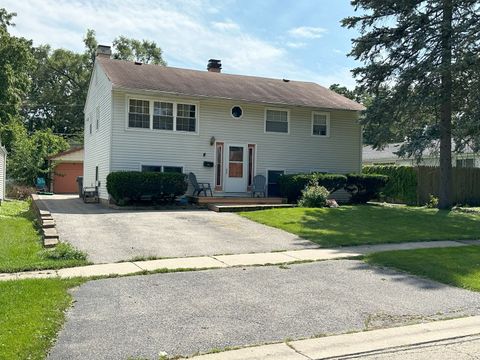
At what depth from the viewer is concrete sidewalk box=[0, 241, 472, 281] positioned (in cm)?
849

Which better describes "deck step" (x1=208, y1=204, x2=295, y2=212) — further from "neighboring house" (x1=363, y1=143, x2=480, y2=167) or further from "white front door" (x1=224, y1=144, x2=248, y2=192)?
"neighboring house" (x1=363, y1=143, x2=480, y2=167)

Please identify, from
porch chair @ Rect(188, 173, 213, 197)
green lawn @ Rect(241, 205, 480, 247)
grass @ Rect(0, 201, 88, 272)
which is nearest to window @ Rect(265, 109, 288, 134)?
porch chair @ Rect(188, 173, 213, 197)

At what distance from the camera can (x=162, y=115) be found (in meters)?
21.4

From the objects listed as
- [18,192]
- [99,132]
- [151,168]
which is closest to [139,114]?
[151,168]

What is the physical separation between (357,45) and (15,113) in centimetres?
3017

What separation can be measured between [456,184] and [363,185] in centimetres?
624

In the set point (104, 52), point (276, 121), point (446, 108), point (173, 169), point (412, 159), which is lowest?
point (173, 169)

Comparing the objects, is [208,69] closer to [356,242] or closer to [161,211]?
[161,211]

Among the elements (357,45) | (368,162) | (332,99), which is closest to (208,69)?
(332,99)

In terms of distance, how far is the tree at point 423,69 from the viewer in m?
19.0

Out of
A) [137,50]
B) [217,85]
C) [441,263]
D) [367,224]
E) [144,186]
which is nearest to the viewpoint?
[441,263]

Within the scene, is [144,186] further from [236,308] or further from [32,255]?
[236,308]

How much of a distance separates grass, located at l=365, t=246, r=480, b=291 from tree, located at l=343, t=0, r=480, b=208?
355 inches

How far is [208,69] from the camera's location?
28484 millimetres
